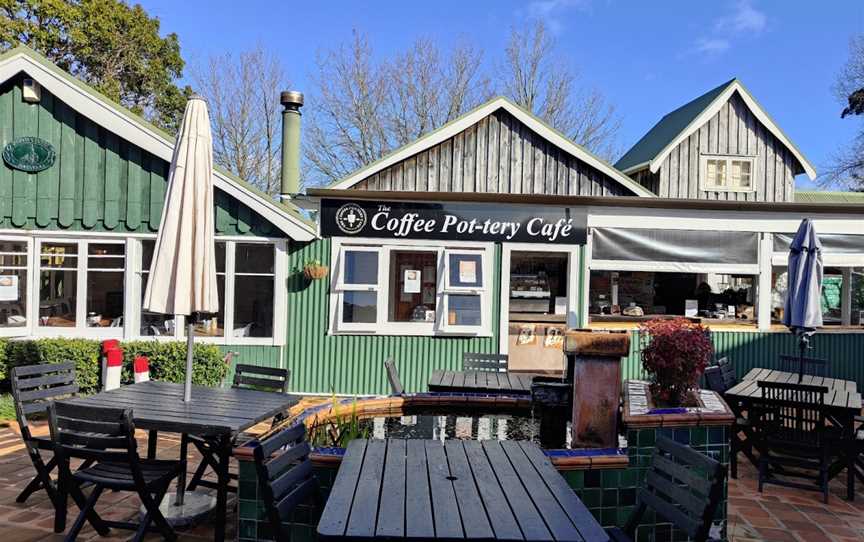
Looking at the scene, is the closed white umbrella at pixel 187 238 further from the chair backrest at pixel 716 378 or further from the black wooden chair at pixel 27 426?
the chair backrest at pixel 716 378

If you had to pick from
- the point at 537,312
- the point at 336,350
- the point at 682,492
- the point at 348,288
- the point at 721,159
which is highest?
the point at 721,159

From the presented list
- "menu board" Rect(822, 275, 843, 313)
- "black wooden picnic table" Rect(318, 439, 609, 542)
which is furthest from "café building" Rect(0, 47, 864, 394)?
"black wooden picnic table" Rect(318, 439, 609, 542)

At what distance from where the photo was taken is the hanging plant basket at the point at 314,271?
27.2ft

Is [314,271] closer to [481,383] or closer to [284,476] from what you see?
[481,383]

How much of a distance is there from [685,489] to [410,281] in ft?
20.5

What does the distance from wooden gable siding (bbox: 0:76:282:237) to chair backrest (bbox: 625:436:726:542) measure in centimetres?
654

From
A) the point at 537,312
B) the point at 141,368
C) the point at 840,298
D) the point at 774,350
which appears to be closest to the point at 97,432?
the point at 141,368

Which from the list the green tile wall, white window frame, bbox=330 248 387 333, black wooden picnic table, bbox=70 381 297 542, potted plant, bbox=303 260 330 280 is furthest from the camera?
white window frame, bbox=330 248 387 333

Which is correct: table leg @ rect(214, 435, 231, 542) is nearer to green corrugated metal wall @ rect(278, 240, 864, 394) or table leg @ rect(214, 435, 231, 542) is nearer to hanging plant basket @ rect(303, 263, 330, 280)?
hanging plant basket @ rect(303, 263, 330, 280)

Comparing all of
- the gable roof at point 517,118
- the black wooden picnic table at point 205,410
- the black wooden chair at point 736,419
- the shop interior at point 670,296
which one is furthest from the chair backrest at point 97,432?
the shop interior at point 670,296

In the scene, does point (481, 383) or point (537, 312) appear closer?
point (481, 383)

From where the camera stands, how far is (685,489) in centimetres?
285

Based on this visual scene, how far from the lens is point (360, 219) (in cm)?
855

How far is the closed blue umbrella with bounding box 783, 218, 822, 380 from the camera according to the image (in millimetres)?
6367
